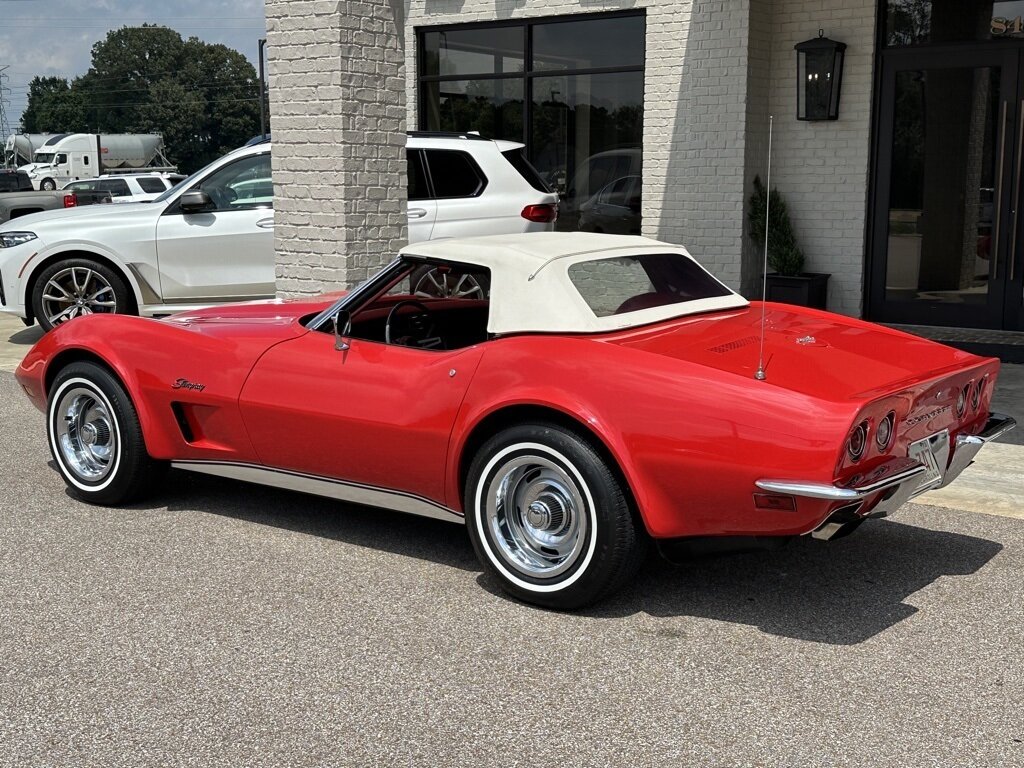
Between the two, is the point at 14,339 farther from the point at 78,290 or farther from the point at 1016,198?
the point at 1016,198

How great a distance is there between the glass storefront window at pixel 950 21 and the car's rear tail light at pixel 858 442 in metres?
7.62

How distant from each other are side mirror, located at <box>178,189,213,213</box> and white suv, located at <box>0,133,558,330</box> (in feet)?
0.05

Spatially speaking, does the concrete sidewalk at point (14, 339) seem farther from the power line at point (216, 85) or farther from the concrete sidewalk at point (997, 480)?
the power line at point (216, 85)

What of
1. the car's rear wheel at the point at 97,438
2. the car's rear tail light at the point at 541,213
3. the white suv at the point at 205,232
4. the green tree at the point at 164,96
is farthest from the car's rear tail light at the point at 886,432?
the green tree at the point at 164,96

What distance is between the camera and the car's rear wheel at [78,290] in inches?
409

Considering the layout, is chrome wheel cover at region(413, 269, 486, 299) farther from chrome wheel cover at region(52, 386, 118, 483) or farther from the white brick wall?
the white brick wall

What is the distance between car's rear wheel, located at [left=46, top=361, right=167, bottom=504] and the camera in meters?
5.58

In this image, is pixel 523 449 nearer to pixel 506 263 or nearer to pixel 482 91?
pixel 506 263

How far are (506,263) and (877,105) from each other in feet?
24.3

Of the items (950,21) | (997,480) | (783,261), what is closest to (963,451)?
(997,480)

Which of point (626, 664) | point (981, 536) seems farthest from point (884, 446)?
point (981, 536)

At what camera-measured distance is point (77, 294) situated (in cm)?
Result: 1049

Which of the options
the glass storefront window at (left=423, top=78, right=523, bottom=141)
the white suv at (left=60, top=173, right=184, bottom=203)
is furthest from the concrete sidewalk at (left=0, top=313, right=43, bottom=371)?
the white suv at (left=60, top=173, right=184, bottom=203)

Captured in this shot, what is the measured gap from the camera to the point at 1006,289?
34.3ft
